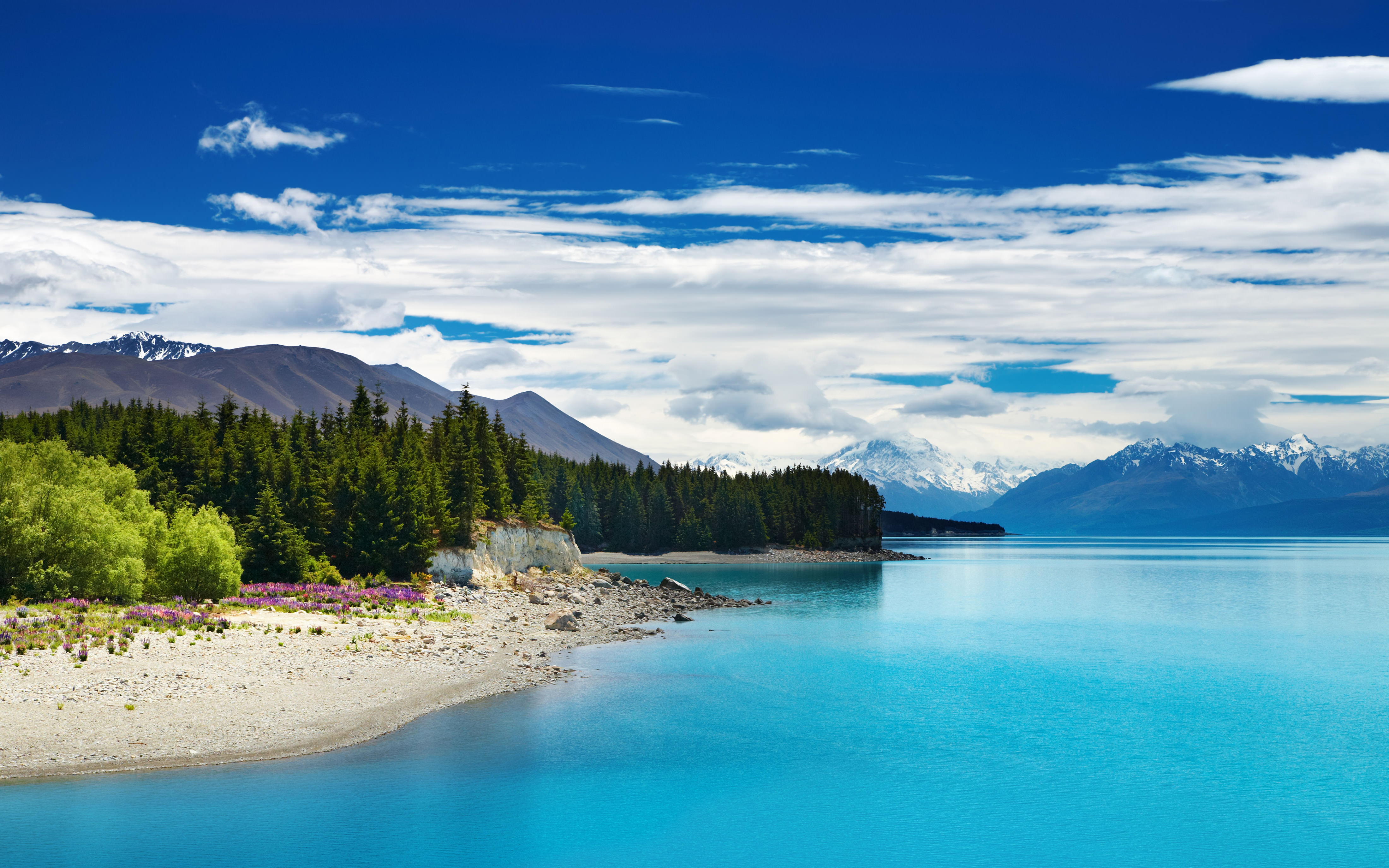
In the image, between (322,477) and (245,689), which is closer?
(245,689)

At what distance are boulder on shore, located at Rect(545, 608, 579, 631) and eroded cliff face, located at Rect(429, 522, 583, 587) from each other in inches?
806

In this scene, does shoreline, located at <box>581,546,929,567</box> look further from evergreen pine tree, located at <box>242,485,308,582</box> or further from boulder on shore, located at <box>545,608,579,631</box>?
evergreen pine tree, located at <box>242,485,308,582</box>

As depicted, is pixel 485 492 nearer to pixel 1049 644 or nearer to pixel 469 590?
pixel 469 590

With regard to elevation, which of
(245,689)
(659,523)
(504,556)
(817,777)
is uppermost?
(659,523)

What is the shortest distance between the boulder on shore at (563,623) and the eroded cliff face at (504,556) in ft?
67.2

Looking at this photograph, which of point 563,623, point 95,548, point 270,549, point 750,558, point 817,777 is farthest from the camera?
point 750,558

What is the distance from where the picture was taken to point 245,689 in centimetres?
3453

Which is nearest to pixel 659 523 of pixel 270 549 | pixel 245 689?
pixel 270 549

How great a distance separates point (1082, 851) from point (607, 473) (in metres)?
168

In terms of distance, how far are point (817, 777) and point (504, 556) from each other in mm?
70184

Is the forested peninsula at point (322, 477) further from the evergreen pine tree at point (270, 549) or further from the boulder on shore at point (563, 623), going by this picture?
the boulder on shore at point (563, 623)

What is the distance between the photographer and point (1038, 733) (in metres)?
37.0

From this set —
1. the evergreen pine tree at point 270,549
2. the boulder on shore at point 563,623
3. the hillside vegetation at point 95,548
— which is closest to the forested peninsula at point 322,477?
the evergreen pine tree at point 270,549

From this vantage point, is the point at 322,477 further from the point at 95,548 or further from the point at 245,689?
the point at 245,689
